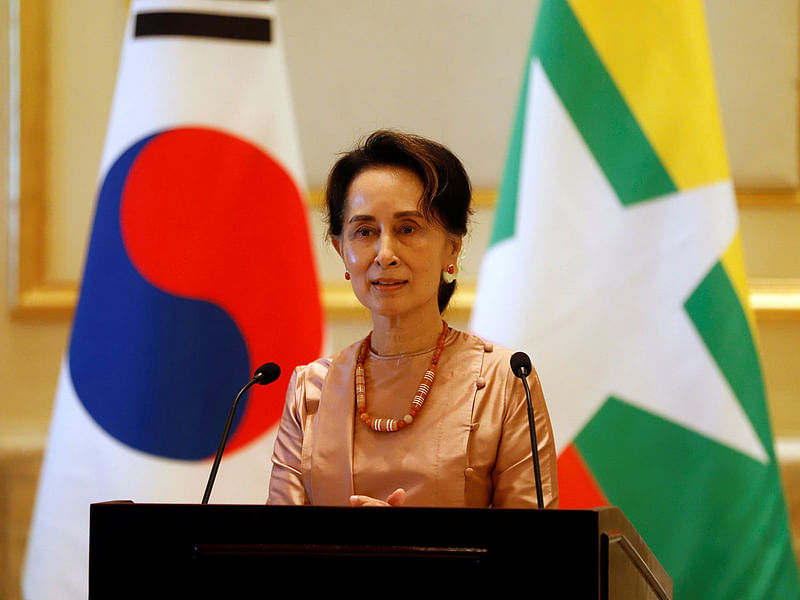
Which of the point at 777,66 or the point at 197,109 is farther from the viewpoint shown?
the point at 777,66

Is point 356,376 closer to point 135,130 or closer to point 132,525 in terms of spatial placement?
point 132,525

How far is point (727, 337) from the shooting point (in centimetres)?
234

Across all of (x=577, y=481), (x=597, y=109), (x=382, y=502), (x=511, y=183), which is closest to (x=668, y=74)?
(x=597, y=109)

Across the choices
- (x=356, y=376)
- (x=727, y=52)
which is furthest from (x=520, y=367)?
(x=727, y=52)

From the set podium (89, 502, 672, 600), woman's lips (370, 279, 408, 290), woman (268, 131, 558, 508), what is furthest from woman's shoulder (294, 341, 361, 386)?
podium (89, 502, 672, 600)

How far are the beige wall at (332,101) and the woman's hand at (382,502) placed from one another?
1838 millimetres

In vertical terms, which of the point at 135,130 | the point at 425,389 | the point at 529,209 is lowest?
the point at 425,389

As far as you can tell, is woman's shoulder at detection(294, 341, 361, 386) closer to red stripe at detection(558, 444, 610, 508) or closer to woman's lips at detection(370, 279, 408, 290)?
woman's lips at detection(370, 279, 408, 290)

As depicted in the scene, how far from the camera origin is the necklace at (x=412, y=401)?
1.38 meters

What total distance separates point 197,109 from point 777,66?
1807mm

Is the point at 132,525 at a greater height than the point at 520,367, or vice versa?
the point at 520,367

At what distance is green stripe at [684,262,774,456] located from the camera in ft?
7.64

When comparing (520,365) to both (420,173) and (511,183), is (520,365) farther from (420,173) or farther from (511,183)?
(511,183)

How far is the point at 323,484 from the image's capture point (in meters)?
1.39
